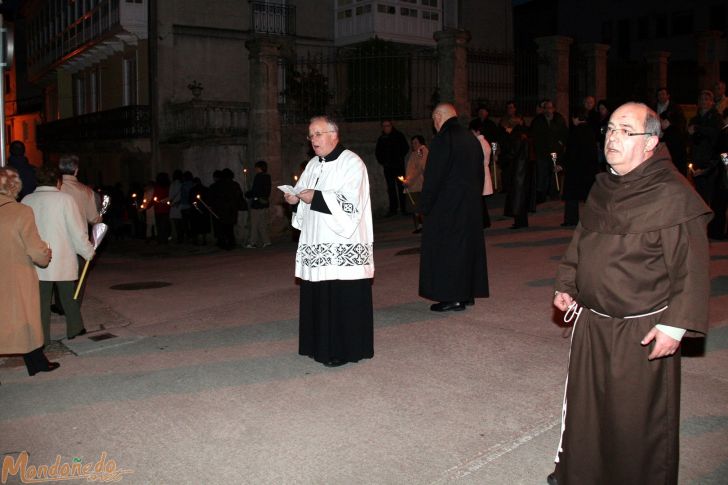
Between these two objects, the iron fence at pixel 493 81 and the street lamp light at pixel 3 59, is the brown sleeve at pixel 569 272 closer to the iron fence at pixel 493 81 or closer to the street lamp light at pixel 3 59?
the street lamp light at pixel 3 59

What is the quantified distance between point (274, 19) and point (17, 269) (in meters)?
23.4

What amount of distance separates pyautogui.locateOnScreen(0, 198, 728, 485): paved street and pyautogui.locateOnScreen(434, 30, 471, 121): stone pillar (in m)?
9.96

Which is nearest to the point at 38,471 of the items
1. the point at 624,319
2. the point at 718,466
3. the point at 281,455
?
the point at 281,455

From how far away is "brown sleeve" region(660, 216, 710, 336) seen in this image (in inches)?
137

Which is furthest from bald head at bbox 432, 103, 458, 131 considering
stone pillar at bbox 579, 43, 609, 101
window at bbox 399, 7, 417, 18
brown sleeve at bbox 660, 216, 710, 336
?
window at bbox 399, 7, 417, 18

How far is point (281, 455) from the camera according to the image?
15.4ft

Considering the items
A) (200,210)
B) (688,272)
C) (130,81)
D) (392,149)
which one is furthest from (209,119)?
(688,272)

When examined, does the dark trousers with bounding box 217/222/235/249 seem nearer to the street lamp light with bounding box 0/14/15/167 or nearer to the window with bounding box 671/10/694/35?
the street lamp light with bounding box 0/14/15/167

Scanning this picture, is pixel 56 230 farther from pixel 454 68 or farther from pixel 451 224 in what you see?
pixel 454 68

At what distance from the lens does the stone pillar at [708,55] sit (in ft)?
80.8

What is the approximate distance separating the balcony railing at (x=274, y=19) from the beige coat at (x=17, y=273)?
2262cm

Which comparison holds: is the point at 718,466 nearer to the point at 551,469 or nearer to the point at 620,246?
the point at 551,469

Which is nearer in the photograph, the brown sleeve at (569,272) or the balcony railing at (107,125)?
the brown sleeve at (569,272)

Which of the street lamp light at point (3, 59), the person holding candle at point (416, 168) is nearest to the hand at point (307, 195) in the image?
the street lamp light at point (3, 59)
